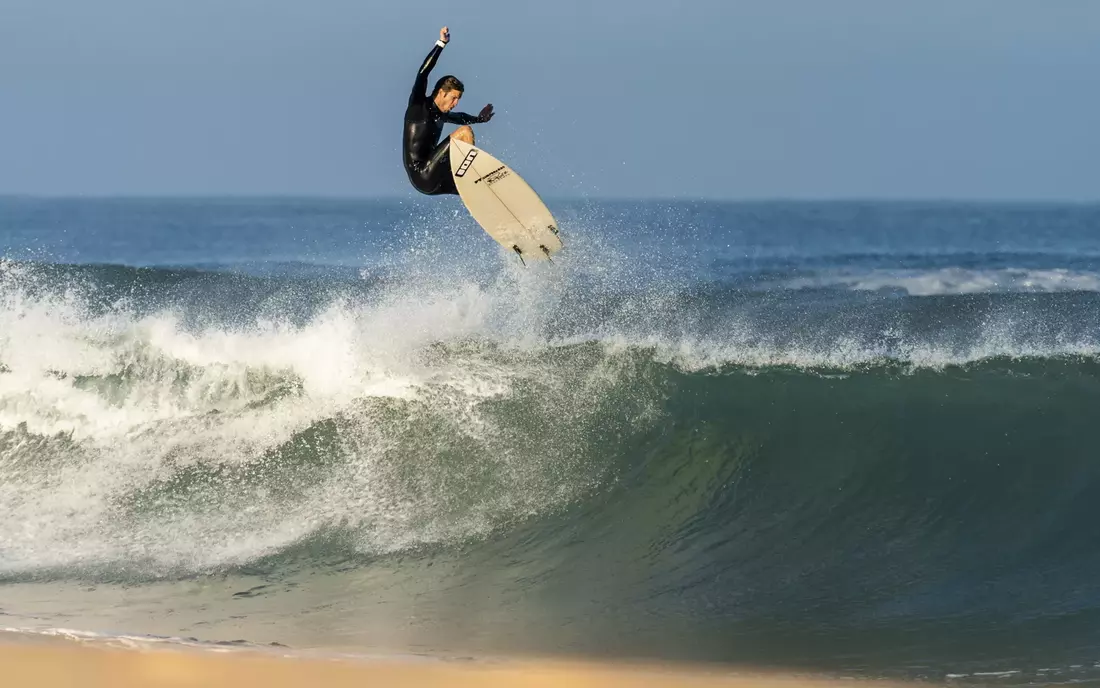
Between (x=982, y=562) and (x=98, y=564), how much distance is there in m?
5.35

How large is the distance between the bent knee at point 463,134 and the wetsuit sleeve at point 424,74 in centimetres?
40

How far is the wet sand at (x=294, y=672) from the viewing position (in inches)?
172

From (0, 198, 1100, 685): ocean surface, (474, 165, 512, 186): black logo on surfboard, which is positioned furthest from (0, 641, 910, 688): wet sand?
(474, 165, 512, 186): black logo on surfboard

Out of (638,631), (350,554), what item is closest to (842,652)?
(638,631)

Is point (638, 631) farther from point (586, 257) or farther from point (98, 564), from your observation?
point (586, 257)

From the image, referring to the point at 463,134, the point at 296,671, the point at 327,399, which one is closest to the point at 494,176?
the point at 463,134

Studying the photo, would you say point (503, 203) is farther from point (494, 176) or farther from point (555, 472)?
point (555, 472)

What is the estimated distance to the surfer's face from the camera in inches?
317

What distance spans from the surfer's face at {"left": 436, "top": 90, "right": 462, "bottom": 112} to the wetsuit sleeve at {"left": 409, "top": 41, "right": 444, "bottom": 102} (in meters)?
0.13

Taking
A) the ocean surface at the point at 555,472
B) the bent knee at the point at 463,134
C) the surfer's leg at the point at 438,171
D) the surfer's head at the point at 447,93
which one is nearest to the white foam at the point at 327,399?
the ocean surface at the point at 555,472

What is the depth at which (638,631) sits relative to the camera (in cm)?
532

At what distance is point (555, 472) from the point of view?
738 centimetres

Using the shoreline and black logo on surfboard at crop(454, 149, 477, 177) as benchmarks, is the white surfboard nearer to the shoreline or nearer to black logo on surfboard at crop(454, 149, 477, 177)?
black logo on surfboard at crop(454, 149, 477, 177)

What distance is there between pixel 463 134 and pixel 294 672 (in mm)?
4881
